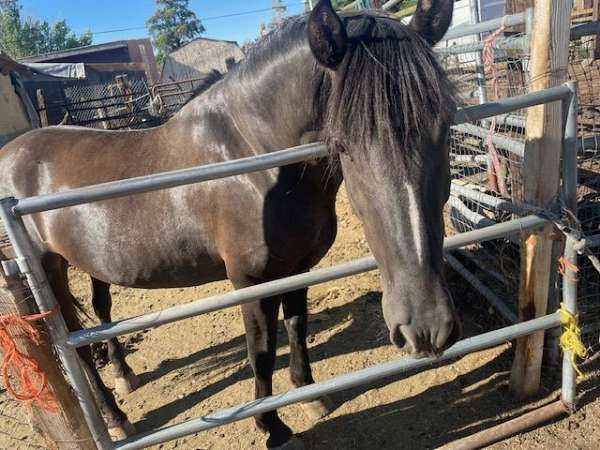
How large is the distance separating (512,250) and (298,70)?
2.43m

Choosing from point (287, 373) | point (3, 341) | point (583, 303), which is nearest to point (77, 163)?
point (3, 341)

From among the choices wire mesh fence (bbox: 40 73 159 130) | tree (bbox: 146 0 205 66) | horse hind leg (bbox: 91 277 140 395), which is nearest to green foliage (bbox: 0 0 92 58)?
tree (bbox: 146 0 205 66)

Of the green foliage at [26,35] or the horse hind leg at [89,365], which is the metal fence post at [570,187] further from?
the green foliage at [26,35]

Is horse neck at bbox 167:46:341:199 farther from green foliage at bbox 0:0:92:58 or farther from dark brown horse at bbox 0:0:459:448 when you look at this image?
green foliage at bbox 0:0:92:58

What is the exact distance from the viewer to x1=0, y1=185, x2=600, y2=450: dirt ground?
2453mm

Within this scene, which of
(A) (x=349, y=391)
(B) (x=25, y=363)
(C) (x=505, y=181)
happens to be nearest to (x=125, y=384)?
(A) (x=349, y=391)

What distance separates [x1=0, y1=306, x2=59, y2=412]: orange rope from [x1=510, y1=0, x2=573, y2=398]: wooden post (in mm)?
2265

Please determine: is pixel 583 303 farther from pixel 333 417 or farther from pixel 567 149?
pixel 333 417

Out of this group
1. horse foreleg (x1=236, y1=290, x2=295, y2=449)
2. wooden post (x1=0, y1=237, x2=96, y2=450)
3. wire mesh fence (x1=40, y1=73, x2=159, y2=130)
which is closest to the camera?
wooden post (x1=0, y1=237, x2=96, y2=450)

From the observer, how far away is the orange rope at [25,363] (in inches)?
62.7

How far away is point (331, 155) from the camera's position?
1.58 m

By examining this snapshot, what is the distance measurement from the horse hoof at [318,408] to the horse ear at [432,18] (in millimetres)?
2211

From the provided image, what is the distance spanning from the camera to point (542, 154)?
206 centimetres

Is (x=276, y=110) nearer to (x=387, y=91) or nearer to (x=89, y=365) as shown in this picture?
(x=387, y=91)
